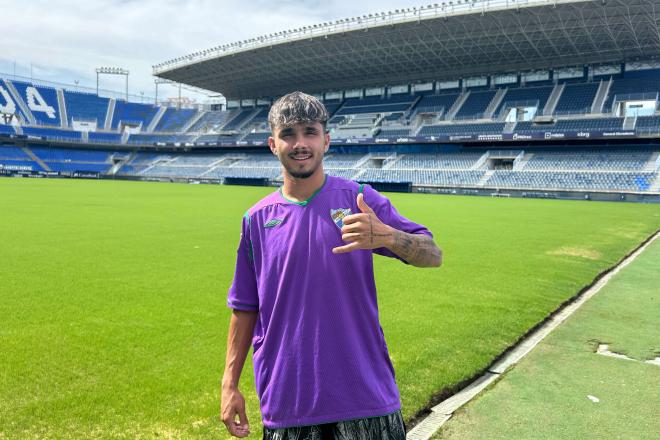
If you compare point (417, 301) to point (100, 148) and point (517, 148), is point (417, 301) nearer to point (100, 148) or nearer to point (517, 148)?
point (517, 148)

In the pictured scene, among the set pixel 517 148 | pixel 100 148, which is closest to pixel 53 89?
pixel 100 148

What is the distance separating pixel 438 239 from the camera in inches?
583

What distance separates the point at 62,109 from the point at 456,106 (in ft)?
194

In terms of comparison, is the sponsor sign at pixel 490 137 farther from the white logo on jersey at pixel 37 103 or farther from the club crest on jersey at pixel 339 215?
the white logo on jersey at pixel 37 103

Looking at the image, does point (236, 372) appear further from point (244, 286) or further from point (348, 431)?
point (348, 431)

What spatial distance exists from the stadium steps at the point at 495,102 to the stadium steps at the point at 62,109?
6118cm

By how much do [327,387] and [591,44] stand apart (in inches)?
2114

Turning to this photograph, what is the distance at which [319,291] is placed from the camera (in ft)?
6.86

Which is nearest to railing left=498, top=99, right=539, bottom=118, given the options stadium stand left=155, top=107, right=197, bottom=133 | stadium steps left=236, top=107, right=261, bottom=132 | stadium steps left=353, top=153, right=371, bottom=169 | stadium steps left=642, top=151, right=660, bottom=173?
stadium steps left=642, top=151, right=660, bottom=173

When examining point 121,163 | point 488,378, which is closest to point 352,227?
point 488,378

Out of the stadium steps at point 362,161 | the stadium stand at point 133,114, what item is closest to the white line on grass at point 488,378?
the stadium steps at point 362,161

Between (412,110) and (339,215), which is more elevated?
(412,110)

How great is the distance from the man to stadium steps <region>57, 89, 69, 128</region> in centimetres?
8432

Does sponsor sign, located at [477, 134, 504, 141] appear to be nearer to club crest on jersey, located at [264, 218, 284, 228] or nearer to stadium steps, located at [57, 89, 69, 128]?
club crest on jersey, located at [264, 218, 284, 228]
